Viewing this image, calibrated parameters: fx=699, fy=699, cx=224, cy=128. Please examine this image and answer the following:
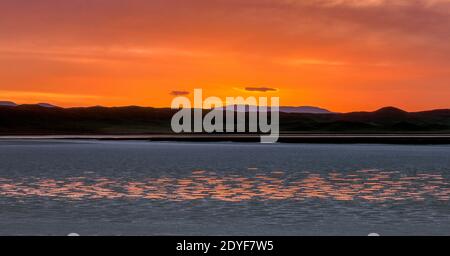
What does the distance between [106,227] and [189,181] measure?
18.8 m

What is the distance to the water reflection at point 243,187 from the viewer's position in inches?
1161

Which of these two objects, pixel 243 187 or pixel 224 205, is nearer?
pixel 224 205

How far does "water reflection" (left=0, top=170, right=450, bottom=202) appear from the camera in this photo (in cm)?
2950

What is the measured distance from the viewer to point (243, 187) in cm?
3441

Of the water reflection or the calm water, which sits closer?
the calm water

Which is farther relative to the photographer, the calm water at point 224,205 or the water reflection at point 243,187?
the water reflection at point 243,187
